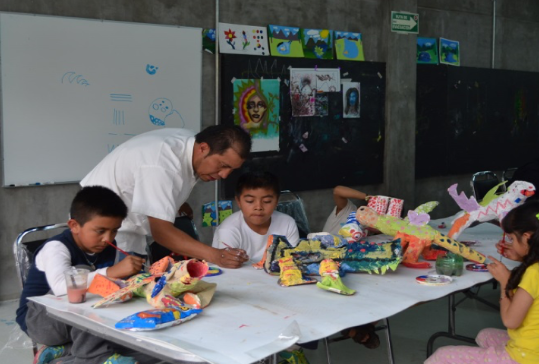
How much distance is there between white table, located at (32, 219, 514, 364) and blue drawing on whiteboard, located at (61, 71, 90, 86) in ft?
9.24

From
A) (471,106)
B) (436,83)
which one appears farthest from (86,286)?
(471,106)

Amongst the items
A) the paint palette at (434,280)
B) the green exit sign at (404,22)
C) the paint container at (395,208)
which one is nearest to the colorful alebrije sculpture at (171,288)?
the paint palette at (434,280)

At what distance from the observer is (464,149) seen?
348 inches

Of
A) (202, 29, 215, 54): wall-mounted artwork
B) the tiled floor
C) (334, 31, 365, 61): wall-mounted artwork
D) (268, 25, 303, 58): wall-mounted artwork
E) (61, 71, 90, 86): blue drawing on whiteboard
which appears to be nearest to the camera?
the tiled floor

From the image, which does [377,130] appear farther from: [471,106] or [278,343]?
[278,343]

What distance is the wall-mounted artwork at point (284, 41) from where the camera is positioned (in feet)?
22.0

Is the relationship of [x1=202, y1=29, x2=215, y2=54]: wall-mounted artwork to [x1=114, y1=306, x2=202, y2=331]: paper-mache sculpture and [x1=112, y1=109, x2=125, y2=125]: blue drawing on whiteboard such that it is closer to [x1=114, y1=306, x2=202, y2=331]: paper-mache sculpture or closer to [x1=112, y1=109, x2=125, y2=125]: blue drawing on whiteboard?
[x1=112, y1=109, x2=125, y2=125]: blue drawing on whiteboard

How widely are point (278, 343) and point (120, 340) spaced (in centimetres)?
49

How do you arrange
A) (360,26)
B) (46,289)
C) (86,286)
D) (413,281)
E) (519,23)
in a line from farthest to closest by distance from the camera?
(519,23), (360,26), (413,281), (46,289), (86,286)

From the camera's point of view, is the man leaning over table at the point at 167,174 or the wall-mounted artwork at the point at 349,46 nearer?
the man leaning over table at the point at 167,174

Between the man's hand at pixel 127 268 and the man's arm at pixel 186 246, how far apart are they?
1.62 feet

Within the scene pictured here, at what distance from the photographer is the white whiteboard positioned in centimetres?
510

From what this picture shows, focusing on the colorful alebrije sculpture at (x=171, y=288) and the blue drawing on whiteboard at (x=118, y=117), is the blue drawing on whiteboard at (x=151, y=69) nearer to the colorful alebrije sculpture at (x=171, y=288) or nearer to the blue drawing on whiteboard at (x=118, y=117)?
the blue drawing on whiteboard at (x=118, y=117)

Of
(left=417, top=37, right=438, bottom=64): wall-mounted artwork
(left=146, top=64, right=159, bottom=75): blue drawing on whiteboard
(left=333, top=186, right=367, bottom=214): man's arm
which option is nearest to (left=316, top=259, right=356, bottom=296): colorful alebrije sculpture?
(left=333, top=186, right=367, bottom=214): man's arm
